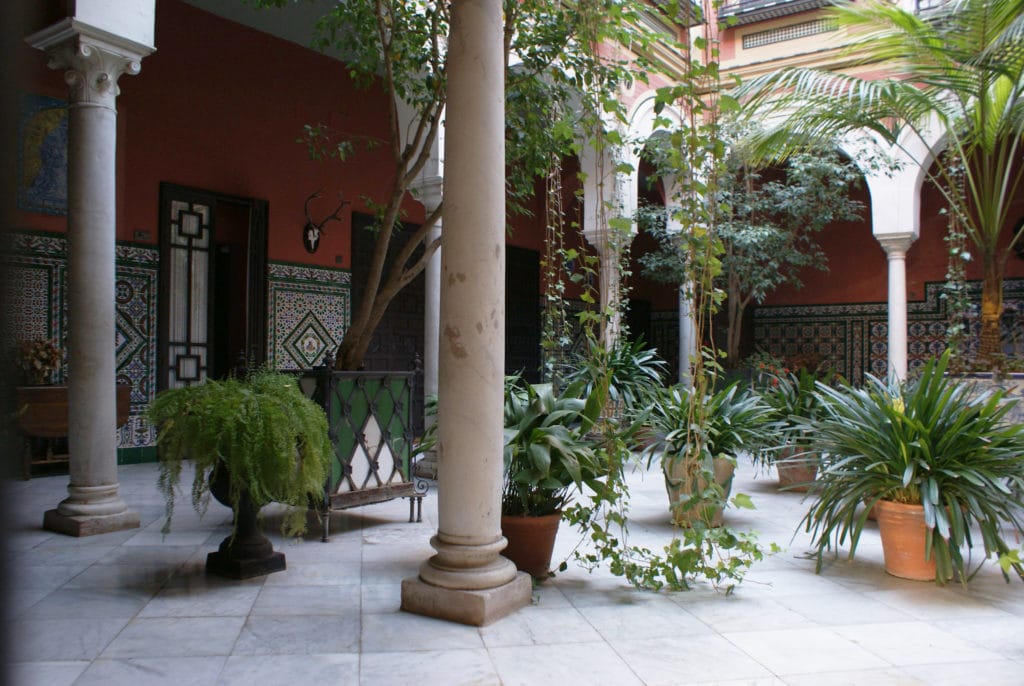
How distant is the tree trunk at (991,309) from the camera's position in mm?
6430

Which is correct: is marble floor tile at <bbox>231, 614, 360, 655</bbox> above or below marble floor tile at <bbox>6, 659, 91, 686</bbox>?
below

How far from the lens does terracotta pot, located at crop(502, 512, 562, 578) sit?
374 cm

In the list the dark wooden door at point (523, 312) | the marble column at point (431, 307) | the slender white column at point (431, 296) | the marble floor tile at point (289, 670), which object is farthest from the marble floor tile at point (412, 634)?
the dark wooden door at point (523, 312)

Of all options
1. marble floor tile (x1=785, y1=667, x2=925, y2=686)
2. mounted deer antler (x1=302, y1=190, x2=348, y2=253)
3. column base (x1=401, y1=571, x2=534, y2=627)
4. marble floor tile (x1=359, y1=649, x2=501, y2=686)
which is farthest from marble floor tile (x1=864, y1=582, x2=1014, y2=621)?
mounted deer antler (x1=302, y1=190, x2=348, y2=253)

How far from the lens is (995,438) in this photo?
3.82m

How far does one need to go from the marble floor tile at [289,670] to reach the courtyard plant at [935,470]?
2493 mm

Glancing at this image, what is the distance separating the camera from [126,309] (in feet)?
24.2

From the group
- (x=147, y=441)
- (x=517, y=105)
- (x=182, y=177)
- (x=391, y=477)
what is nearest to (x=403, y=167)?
(x=517, y=105)

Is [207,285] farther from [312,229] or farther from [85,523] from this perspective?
[85,523]

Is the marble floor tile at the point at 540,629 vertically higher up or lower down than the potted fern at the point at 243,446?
lower down

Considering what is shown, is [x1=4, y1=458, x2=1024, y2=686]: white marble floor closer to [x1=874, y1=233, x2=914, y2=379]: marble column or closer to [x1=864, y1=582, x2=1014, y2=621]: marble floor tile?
[x1=864, y1=582, x2=1014, y2=621]: marble floor tile

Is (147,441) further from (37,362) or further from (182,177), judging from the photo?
(182,177)

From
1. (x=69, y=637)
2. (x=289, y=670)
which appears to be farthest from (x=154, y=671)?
(x=69, y=637)

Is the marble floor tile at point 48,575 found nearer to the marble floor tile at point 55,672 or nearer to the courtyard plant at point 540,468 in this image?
the marble floor tile at point 55,672
